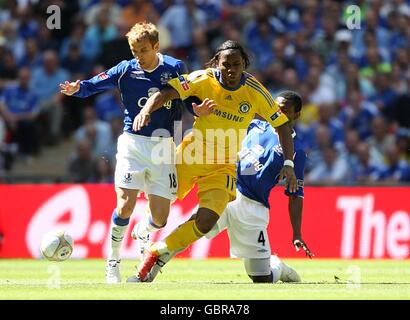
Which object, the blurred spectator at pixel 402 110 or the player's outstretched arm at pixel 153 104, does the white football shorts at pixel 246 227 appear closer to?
the player's outstretched arm at pixel 153 104

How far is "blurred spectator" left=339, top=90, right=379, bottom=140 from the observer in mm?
17734

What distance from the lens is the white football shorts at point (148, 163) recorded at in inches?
395

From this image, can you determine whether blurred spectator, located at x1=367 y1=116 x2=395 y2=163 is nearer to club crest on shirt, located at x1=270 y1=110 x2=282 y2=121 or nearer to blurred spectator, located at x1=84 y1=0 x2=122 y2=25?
blurred spectator, located at x1=84 y1=0 x2=122 y2=25

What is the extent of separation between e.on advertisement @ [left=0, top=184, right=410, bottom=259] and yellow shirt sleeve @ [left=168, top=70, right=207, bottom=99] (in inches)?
212

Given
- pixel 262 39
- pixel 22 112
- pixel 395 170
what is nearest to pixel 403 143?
pixel 395 170

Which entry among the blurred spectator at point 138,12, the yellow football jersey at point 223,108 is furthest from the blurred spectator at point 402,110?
the yellow football jersey at point 223,108

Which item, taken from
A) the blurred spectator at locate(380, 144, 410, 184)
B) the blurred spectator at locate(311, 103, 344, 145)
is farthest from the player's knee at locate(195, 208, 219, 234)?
the blurred spectator at locate(311, 103, 344, 145)

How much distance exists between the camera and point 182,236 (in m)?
9.66

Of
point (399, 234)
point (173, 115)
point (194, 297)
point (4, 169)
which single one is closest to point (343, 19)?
point (399, 234)

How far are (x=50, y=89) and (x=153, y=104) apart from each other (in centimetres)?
914

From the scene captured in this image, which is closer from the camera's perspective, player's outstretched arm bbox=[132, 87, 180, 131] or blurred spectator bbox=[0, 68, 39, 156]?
player's outstretched arm bbox=[132, 87, 180, 131]

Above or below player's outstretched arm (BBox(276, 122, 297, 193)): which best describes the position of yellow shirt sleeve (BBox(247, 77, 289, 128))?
above

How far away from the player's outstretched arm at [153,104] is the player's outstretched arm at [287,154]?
1.03 metres

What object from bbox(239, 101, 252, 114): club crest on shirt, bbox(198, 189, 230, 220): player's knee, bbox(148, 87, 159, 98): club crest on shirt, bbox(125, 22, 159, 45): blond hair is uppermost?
bbox(125, 22, 159, 45): blond hair
